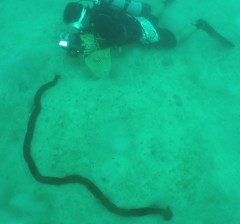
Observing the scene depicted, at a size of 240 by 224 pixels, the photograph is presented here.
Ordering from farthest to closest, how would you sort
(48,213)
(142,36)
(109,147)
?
(142,36)
(109,147)
(48,213)

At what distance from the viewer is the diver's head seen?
721 centimetres

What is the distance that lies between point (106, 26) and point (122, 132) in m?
2.25

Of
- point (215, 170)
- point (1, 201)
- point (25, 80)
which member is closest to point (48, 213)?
point (1, 201)

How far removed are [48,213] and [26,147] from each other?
1.35 meters

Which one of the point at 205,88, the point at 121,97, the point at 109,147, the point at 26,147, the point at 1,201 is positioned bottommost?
the point at 1,201

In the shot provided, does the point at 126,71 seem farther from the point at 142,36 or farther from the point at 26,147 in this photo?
the point at 26,147

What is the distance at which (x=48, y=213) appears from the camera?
614 cm

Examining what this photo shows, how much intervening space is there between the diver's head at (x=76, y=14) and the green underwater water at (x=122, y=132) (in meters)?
0.79

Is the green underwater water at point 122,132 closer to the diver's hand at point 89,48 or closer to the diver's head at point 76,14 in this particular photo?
the diver's hand at point 89,48

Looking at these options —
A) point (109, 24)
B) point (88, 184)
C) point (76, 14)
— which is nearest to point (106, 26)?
point (109, 24)

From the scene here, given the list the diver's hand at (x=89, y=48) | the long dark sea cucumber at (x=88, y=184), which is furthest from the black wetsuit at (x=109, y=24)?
the long dark sea cucumber at (x=88, y=184)

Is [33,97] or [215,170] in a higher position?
[215,170]

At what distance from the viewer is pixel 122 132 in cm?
680

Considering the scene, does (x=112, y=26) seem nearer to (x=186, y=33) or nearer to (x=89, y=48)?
(x=89, y=48)
